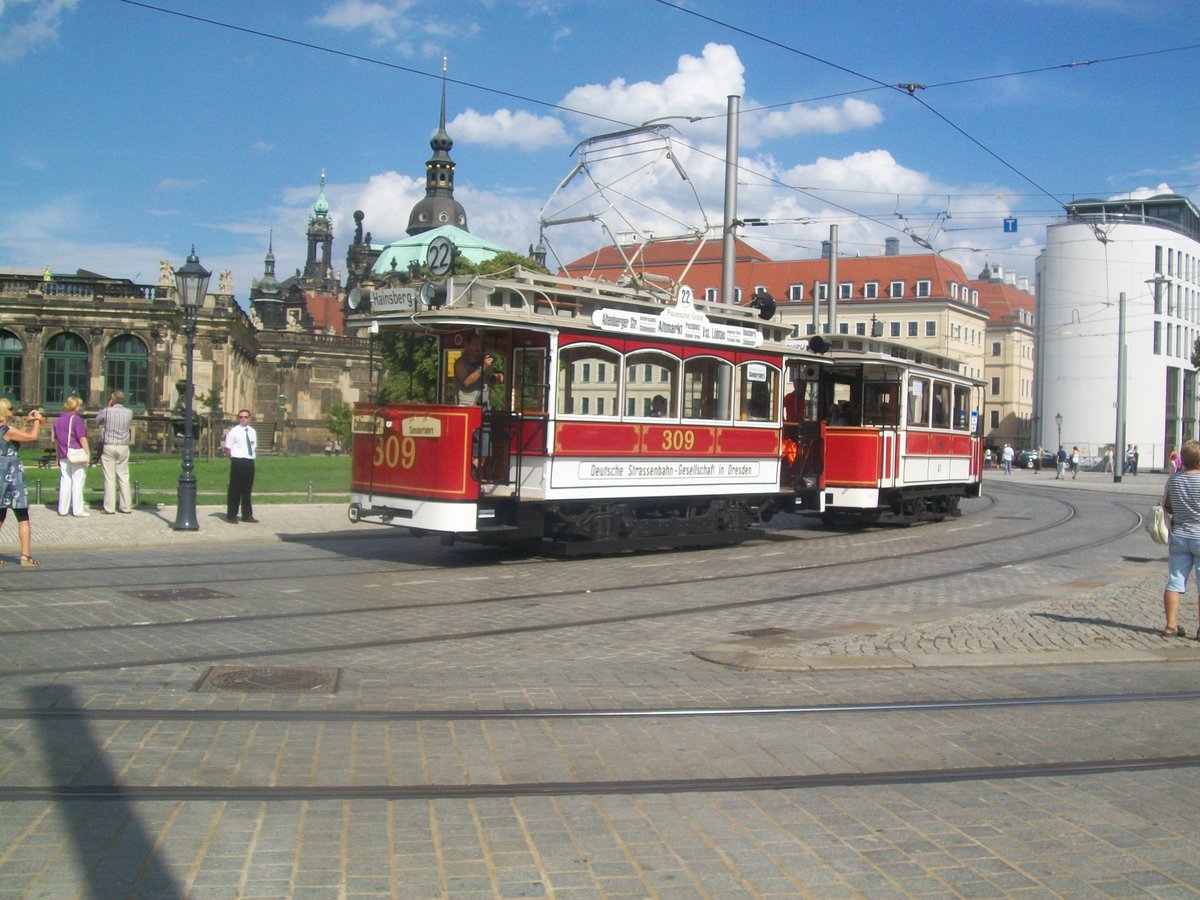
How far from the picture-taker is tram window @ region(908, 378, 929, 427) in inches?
→ 902

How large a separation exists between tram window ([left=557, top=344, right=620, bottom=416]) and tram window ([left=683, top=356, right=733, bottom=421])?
1.60 m

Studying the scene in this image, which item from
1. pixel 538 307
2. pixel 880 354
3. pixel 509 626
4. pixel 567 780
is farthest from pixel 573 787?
pixel 880 354

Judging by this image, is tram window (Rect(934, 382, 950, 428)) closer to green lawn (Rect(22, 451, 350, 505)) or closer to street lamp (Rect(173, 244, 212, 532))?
green lawn (Rect(22, 451, 350, 505))

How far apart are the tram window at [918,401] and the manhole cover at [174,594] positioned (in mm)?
14862

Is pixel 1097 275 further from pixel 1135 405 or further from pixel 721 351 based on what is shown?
pixel 721 351

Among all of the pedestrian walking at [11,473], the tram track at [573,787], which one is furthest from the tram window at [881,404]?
the tram track at [573,787]

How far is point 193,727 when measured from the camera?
6.71 m

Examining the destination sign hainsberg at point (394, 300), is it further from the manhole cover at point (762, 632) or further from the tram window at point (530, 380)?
the manhole cover at point (762, 632)

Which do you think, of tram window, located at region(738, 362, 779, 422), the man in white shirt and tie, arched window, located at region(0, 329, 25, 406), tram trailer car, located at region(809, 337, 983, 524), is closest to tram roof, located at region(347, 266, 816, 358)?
tram window, located at region(738, 362, 779, 422)

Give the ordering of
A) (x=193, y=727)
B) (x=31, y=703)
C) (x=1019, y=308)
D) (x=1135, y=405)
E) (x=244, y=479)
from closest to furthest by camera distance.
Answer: (x=193, y=727) → (x=31, y=703) → (x=244, y=479) → (x=1135, y=405) → (x=1019, y=308)

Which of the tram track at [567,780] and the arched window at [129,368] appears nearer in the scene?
the tram track at [567,780]

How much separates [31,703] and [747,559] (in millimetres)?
11369

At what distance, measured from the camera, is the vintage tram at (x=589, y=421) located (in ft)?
48.8

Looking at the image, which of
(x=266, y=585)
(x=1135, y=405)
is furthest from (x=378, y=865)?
(x=1135, y=405)
